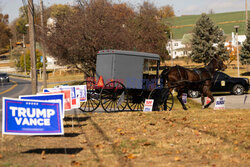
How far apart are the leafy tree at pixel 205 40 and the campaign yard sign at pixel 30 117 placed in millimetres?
62167

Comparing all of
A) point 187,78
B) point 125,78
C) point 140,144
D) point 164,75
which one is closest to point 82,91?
point 125,78

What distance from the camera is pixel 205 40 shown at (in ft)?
229

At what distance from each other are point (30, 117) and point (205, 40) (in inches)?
2523

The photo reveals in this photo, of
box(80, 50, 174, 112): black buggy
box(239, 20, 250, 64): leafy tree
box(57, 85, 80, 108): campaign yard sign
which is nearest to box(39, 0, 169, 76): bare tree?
box(80, 50, 174, 112): black buggy

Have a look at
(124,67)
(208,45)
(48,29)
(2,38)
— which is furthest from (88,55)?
(2,38)

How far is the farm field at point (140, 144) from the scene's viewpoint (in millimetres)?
7395

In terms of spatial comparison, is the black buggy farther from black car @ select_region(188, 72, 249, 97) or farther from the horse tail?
black car @ select_region(188, 72, 249, 97)

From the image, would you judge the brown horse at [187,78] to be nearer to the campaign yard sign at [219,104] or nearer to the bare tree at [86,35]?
the campaign yard sign at [219,104]

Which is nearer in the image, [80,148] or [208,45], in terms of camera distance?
[80,148]

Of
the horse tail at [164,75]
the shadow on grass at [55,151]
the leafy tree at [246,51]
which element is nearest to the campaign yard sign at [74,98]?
the shadow on grass at [55,151]

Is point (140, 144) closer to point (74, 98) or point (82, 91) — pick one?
point (74, 98)

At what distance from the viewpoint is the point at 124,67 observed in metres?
16.6

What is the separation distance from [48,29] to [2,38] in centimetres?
13249

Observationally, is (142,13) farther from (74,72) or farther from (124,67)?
(124,67)
